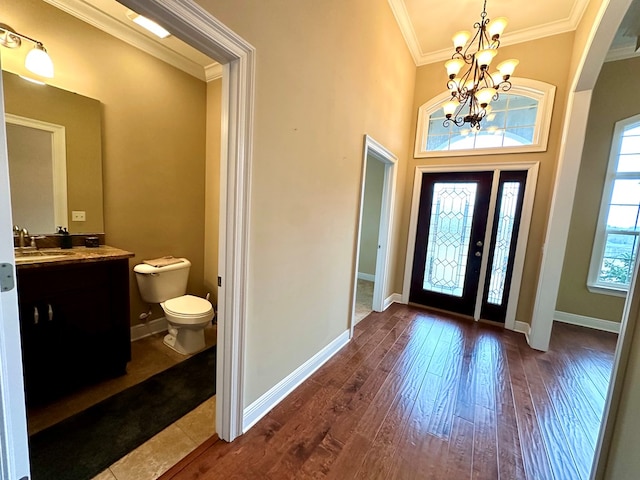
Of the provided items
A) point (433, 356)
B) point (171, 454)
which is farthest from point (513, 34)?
point (171, 454)

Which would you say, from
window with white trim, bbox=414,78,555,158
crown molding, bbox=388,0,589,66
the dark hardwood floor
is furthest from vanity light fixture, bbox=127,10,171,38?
window with white trim, bbox=414,78,555,158

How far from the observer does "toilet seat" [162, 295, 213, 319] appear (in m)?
2.21

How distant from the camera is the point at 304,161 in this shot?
5.90 feet

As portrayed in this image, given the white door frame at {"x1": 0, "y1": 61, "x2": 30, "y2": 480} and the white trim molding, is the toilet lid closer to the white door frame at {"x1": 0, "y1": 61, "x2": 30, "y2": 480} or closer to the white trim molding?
the white door frame at {"x1": 0, "y1": 61, "x2": 30, "y2": 480}

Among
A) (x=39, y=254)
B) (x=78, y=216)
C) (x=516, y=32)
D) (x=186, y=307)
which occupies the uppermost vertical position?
(x=516, y=32)

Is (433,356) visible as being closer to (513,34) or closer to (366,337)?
(366,337)

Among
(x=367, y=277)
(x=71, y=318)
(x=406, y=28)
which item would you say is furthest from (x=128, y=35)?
(x=367, y=277)

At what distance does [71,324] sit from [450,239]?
13.3 ft

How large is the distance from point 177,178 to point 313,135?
1.69 m

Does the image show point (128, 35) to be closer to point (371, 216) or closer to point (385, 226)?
point (385, 226)

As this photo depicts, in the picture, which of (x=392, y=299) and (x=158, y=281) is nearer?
(x=158, y=281)

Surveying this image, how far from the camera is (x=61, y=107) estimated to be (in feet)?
6.39

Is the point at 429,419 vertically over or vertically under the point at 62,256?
under

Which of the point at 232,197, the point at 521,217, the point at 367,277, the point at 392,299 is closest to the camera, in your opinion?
the point at 232,197
